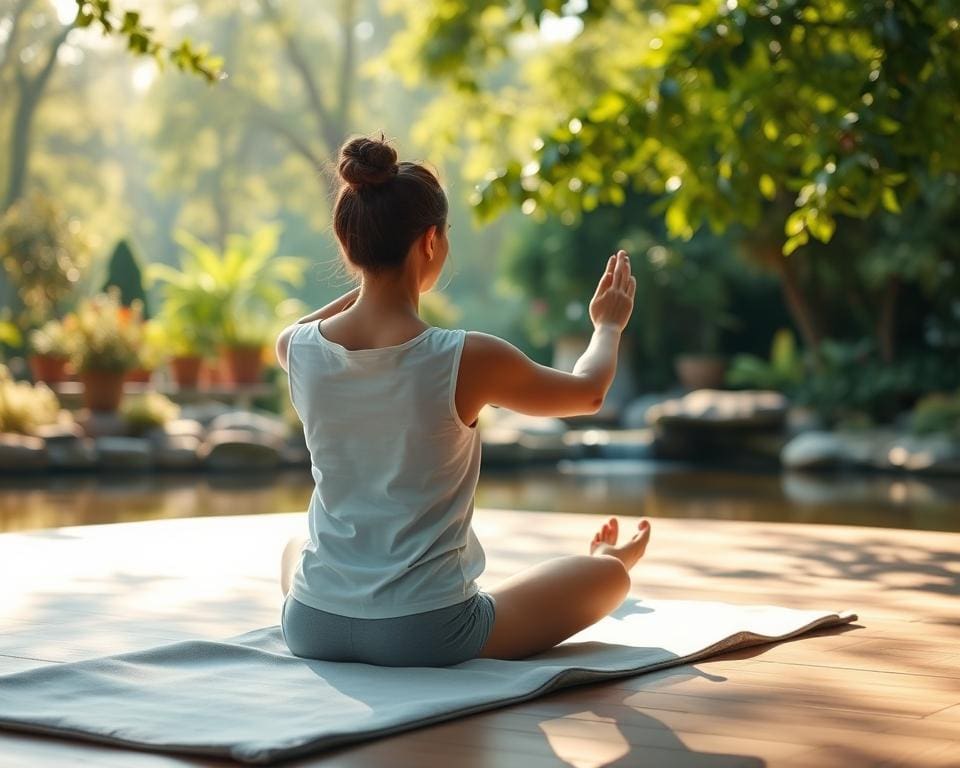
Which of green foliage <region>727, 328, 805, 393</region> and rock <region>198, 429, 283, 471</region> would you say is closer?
rock <region>198, 429, 283, 471</region>

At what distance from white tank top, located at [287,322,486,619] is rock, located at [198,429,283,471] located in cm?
971

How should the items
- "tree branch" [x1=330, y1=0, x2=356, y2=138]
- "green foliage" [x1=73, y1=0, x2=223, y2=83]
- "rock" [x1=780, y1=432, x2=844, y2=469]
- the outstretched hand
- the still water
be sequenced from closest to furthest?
the outstretched hand
"green foliage" [x1=73, y1=0, x2=223, y2=83]
the still water
"rock" [x1=780, y1=432, x2=844, y2=469]
"tree branch" [x1=330, y1=0, x2=356, y2=138]

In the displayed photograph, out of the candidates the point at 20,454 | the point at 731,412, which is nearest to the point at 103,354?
the point at 20,454

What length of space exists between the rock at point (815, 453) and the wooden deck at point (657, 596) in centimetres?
773

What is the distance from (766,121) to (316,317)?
3350 millimetres

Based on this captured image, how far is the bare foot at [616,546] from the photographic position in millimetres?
3107

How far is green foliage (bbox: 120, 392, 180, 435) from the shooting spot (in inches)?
489

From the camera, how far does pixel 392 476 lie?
2574mm

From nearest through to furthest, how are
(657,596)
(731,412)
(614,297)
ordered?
(614,297) < (657,596) < (731,412)

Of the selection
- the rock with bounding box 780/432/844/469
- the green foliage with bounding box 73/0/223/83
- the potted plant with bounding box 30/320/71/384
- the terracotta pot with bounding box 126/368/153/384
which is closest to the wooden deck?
the green foliage with bounding box 73/0/223/83

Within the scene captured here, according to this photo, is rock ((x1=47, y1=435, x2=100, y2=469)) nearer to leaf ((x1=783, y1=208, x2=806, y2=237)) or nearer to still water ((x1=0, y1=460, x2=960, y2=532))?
still water ((x1=0, y1=460, x2=960, y2=532))

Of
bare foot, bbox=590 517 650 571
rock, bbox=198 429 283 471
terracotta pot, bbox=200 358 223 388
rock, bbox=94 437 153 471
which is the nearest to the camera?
bare foot, bbox=590 517 650 571

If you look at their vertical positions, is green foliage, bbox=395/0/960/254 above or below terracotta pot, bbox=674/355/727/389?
below

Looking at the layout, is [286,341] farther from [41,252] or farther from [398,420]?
[41,252]
